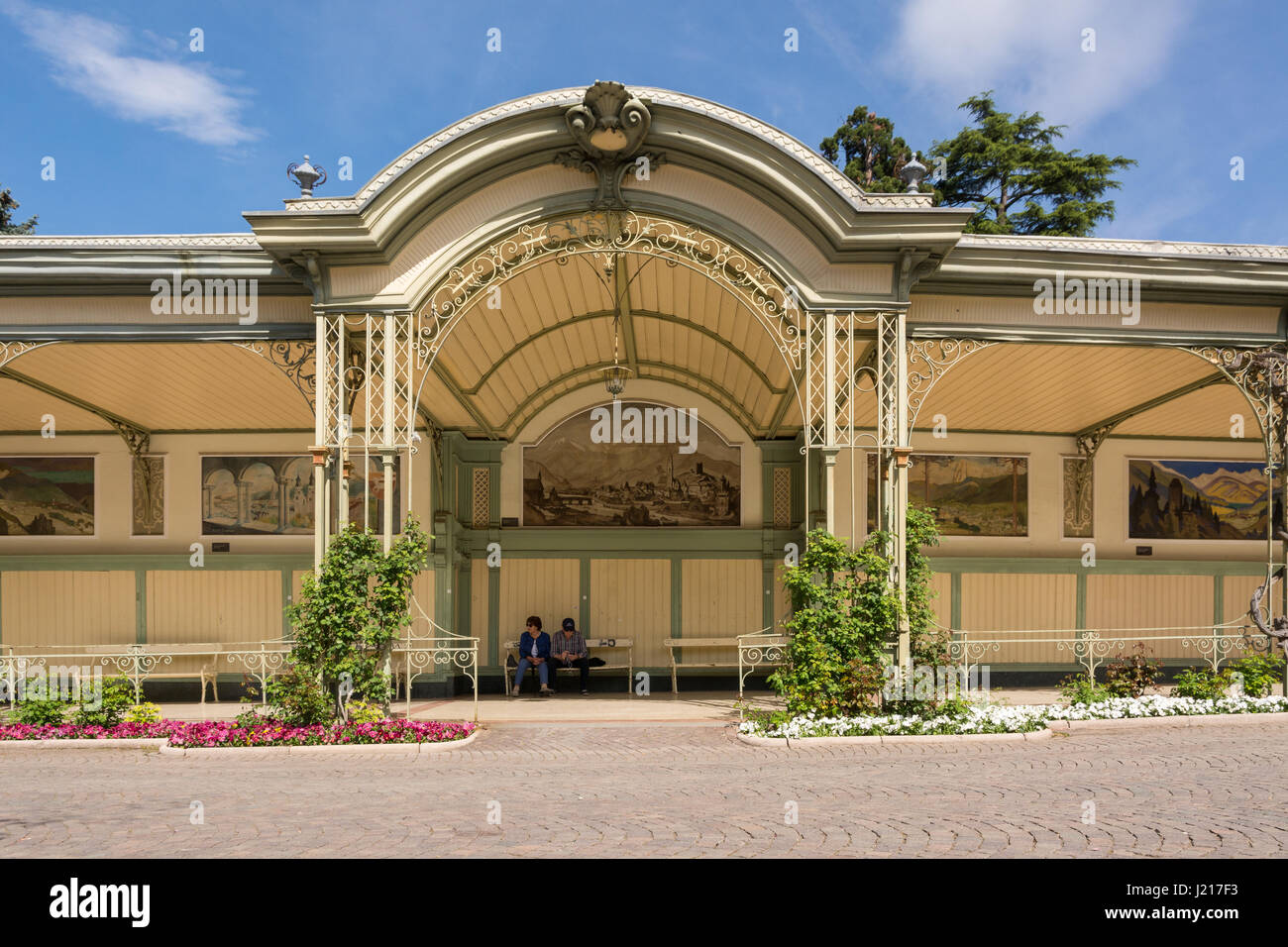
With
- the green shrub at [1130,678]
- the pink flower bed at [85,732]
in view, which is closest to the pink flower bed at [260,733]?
the pink flower bed at [85,732]

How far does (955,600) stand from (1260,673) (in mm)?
5096

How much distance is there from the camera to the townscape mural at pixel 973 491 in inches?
629

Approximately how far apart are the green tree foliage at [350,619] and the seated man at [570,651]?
18.4 ft

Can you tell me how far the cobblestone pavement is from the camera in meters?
5.47

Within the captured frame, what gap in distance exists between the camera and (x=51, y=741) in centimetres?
944

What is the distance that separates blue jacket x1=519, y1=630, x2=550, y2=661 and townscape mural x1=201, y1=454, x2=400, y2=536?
3.35 meters

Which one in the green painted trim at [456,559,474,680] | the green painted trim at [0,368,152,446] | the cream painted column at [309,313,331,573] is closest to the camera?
the cream painted column at [309,313,331,573]

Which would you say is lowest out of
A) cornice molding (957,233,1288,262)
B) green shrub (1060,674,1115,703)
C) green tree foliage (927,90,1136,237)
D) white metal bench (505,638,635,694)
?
white metal bench (505,638,635,694)

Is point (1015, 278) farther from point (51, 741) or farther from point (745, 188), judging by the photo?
point (51, 741)

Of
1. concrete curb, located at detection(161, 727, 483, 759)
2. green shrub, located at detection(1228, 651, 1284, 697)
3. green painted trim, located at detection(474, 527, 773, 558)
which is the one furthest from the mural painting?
green shrub, located at detection(1228, 651, 1284, 697)

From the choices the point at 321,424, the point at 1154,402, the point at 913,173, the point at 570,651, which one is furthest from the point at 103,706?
the point at 1154,402

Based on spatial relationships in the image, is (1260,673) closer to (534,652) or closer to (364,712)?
(534,652)

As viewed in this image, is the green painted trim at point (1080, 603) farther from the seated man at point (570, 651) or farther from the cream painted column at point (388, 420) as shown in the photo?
the cream painted column at point (388, 420)

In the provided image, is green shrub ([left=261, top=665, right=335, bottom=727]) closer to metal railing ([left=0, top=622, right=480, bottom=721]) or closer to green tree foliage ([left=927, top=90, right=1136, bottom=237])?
metal railing ([left=0, top=622, right=480, bottom=721])
